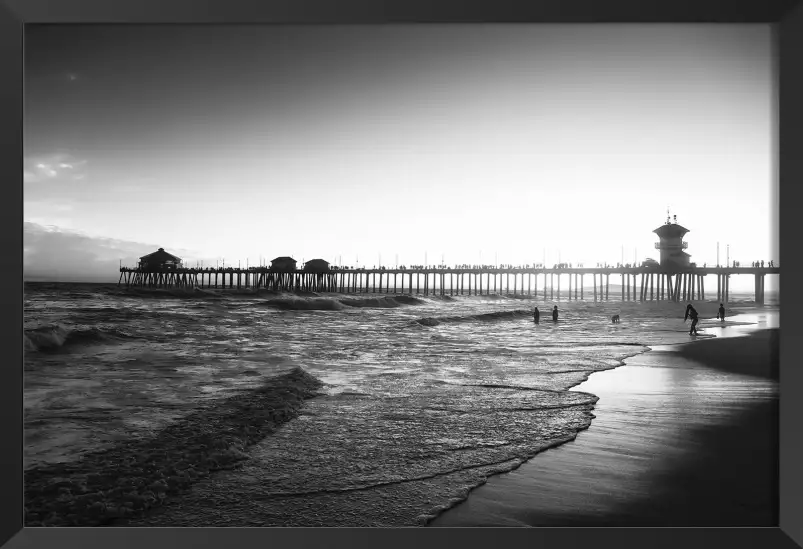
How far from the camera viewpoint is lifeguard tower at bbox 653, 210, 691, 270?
723 inches

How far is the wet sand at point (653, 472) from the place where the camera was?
186cm

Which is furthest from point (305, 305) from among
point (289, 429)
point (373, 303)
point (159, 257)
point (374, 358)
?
point (159, 257)

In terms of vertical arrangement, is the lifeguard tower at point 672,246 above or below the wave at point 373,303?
above

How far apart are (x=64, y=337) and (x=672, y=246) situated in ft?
78.3

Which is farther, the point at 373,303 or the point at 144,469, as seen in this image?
the point at 373,303

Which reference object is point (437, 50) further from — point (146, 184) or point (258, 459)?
point (146, 184)

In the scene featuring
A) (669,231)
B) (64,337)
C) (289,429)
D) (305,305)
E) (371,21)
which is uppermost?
(669,231)

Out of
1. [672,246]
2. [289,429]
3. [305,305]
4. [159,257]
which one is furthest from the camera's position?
[159,257]

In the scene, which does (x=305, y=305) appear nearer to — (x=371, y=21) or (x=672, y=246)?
(x=672, y=246)

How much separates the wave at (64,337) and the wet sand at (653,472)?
880 cm

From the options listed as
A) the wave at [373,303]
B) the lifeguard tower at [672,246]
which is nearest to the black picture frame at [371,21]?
the lifeguard tower at [672,246]

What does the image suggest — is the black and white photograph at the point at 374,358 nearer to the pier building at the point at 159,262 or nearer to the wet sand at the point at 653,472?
the wet sand at the point at 653,472

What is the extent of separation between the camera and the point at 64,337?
8.83m

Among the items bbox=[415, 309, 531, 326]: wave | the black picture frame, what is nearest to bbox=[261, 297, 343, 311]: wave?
bbox=[415, 309, 531, 326]: wave
